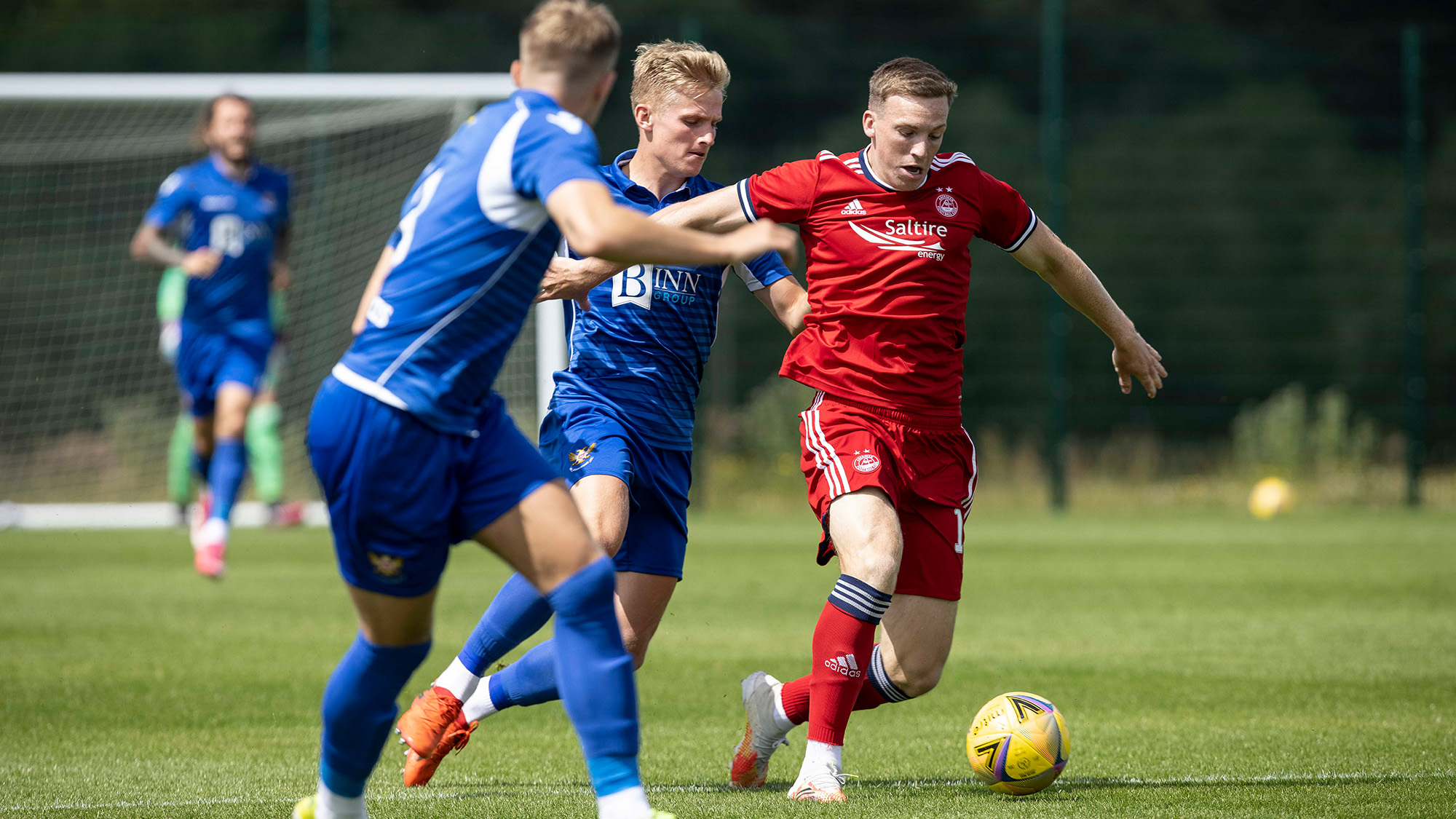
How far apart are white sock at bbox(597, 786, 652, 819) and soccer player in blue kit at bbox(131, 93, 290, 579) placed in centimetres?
699

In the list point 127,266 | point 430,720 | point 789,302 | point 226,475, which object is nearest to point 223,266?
point 226,475

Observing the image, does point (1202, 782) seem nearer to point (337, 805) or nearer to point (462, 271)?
point (337, 805)

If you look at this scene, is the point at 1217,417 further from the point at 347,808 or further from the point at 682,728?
the point at 347,808

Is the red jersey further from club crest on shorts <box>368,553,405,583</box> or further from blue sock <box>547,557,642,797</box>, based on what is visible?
club crest on shorts <box>368,553,405,583</box>

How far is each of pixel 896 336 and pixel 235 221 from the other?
22.6 ft

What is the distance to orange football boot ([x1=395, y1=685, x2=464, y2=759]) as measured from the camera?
459 centimetres

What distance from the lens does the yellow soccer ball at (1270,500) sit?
1720 centimetres

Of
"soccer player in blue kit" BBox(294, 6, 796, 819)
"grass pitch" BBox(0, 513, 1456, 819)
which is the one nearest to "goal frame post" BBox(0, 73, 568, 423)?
"grass pitch" BBox(0, 513, 1456, 819)

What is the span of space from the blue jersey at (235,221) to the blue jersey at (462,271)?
23.8 feet

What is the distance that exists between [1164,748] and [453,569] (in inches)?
290

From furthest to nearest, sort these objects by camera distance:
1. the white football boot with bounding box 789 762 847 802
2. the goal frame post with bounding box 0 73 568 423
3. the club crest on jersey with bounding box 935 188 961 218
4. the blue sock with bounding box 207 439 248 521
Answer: the goal frame post with bounding box 0 73 568 423 → the blue sock with bounding box 207 439 248 521 → the club crest on jersey with bounding box 935 188 961 218 → the white football boot with bounding box 789 762 847 802

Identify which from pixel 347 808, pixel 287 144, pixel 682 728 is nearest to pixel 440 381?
pixel 347 808

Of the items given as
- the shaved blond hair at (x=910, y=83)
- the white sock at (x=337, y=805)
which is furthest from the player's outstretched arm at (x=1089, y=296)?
the white sock at (x=337, y=805)

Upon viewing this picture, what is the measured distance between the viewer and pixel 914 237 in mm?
4875
